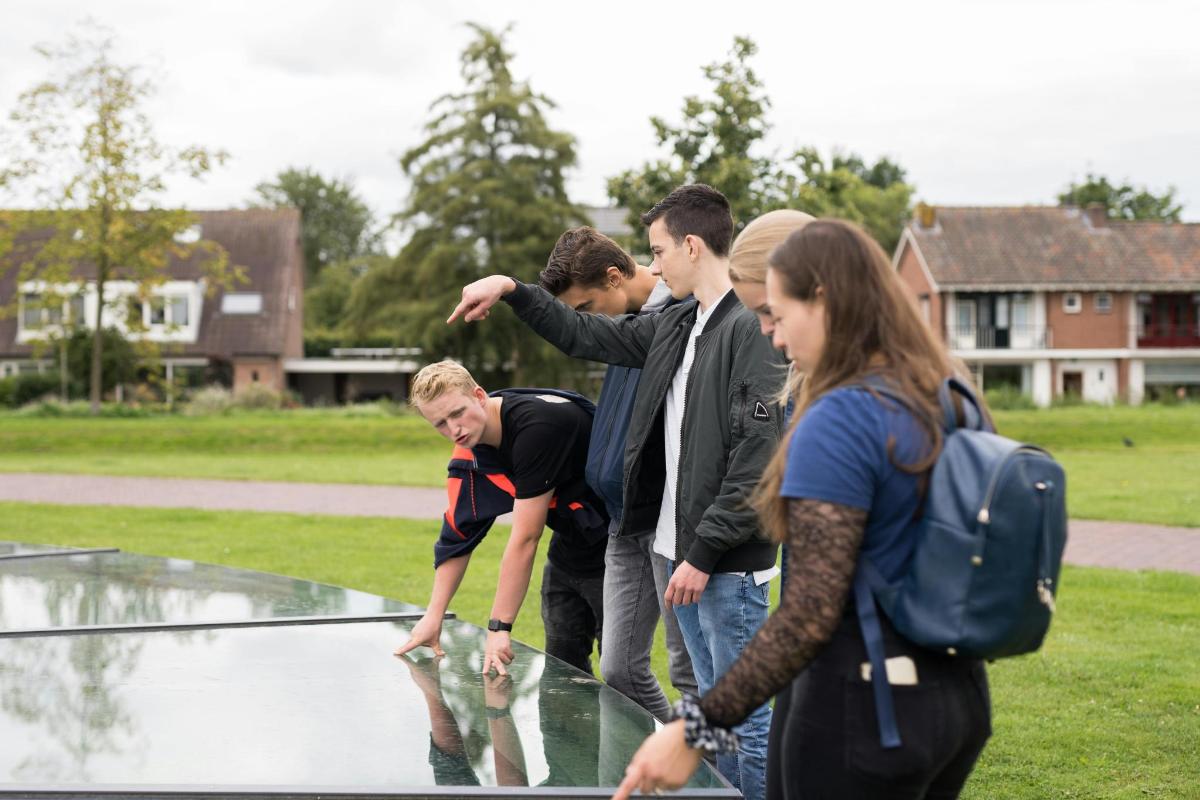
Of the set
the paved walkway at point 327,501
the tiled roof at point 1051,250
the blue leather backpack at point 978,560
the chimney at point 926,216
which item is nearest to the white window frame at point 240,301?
the tiled roof at point 1051,250

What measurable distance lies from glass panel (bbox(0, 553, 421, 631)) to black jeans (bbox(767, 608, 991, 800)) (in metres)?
2.48

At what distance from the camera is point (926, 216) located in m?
48.6

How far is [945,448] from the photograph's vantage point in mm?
1907

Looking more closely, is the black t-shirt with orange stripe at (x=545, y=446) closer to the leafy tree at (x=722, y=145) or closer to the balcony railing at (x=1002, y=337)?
the leafy tree at (x=722, y=145)

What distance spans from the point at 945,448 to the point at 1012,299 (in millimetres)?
49686

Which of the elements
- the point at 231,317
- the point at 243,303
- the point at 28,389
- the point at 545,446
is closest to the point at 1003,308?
the point at 243,303

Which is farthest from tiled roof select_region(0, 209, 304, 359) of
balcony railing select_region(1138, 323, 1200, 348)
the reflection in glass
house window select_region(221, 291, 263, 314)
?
the reflection in glass

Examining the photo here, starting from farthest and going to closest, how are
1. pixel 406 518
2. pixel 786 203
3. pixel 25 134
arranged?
pixel 25 134
pixel 786 203
pixel 406 518

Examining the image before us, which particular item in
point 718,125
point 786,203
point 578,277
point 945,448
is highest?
point 718,125

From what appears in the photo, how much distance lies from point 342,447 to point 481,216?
13897 mm

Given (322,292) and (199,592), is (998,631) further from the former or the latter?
(322,292)

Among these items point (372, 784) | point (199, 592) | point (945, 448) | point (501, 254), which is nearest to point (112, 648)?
point (199, 592)

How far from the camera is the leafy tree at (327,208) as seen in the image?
6975cm

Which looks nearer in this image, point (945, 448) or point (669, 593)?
point (945, 448)
